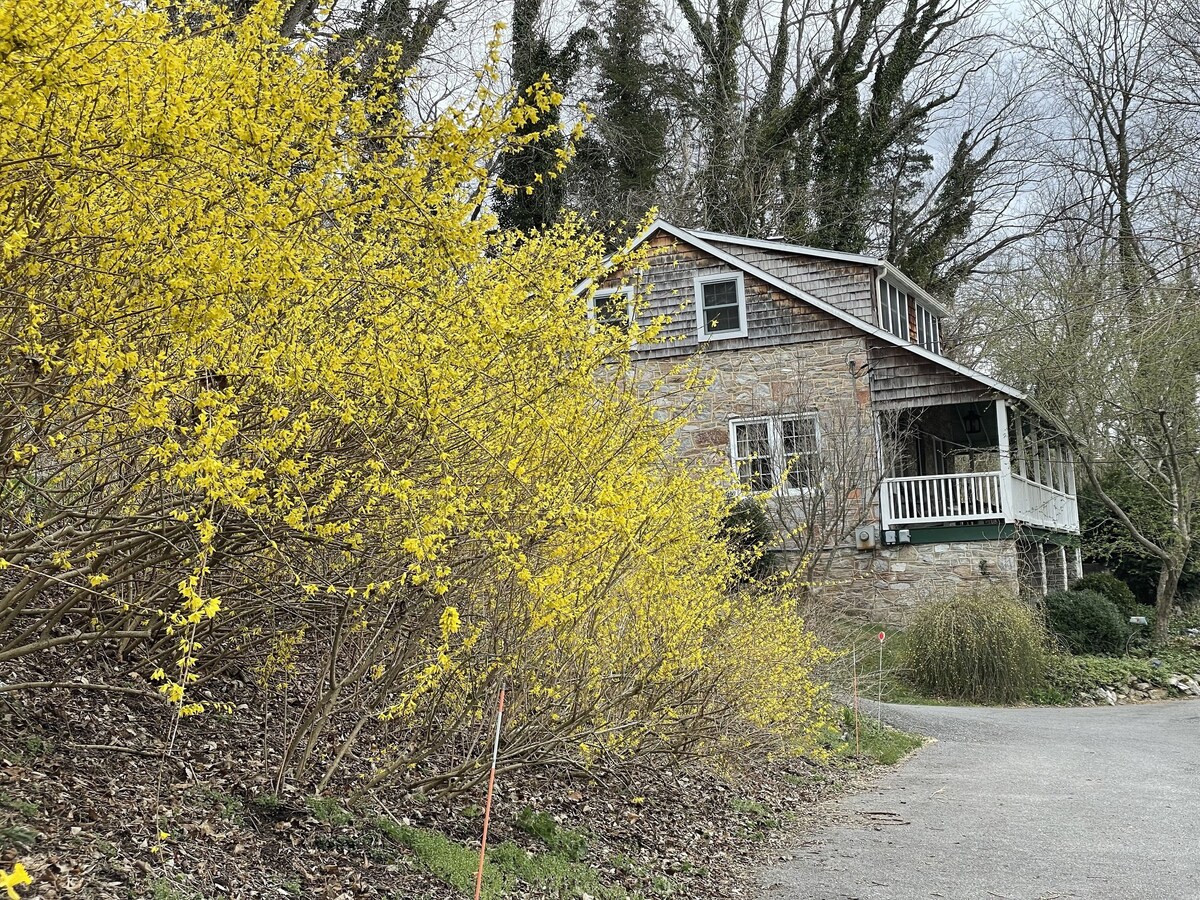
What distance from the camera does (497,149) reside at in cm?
405

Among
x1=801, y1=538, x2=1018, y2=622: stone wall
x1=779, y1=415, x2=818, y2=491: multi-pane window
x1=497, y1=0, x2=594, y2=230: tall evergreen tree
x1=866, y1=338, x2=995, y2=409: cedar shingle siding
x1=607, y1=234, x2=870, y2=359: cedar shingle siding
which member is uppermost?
x1=497, y1=0, x2=594, y2=230: tall evergreen tree

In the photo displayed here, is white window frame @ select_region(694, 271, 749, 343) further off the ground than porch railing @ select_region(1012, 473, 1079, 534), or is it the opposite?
white window frame @ select_region(694, 271, 749, 343)

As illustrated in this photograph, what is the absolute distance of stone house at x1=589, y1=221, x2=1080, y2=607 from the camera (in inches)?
727

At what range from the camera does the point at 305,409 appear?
4.41 meters

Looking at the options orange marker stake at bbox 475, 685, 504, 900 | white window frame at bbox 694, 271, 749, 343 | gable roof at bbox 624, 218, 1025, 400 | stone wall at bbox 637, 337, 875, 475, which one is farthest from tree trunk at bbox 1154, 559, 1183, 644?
orange marker stake at bbox 475, 685, 504, 900

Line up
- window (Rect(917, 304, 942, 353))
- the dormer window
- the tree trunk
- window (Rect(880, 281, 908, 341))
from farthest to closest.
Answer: window (Rect(917, 304, 942, 353)) < the dormer window < window (Rect(880, 281, 908, 341)) < the tree trunk

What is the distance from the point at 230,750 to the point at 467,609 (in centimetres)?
153

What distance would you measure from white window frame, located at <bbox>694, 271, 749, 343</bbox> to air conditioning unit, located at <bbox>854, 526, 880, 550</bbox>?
4.13m

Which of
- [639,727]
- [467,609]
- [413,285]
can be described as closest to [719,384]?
[639,727]

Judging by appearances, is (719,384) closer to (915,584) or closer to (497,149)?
(915,584)

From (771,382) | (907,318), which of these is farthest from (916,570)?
(907,318)

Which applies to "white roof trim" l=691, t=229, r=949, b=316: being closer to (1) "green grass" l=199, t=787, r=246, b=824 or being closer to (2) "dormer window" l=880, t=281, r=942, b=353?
(2) "dormer window" l=880, t=281, r=942, b=353

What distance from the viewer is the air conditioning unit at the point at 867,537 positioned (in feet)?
63.9

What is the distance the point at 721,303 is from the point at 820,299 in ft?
5.92
